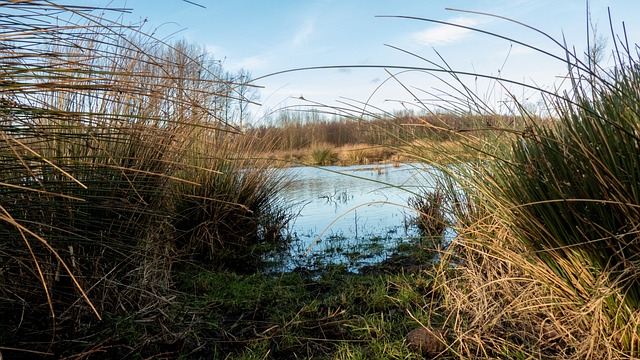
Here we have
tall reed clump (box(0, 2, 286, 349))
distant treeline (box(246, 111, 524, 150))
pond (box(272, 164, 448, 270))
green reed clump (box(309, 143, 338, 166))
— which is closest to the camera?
tall reed clump (box(0, 2, 286, 349))

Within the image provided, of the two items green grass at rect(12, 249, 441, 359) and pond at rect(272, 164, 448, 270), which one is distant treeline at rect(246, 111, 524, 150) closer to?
pond at rect(272, 164, 448, 270)

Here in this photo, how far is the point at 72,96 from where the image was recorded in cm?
258

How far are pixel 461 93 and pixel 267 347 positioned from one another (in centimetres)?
138

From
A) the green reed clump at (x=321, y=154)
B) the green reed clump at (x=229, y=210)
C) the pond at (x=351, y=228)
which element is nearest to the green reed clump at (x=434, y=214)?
the pond at (x=351, y=228)

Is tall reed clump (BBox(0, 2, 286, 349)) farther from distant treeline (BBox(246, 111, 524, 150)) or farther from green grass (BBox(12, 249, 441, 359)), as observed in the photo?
distant treeline (BBox(246, 111, 524, 150))

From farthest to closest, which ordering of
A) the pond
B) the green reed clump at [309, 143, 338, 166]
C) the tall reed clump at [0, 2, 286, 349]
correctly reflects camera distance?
the green reed clump at [309, 143, 338, 166], the pond, the tall reed clump at [0, 2, 286, 349]

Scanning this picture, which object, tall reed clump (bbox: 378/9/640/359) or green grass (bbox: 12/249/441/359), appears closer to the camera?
tall reed clump (bbox: 378/9/640/359)

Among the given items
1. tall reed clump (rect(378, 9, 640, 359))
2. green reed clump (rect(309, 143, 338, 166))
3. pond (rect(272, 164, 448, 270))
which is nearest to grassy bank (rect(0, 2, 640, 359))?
tall reed clump (rect(378, 9, 640, 359))

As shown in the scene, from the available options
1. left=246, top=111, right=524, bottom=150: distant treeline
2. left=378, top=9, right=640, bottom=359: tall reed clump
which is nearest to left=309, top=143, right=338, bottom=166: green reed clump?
left=246, top=111, right=524, bottom=150: distant treeline

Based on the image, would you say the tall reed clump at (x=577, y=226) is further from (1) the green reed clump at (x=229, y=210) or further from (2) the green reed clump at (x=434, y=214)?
(1) the green reed clump at (x=229, y=210)

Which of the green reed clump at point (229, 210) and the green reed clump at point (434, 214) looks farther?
the green reed clump at point (229, 210)

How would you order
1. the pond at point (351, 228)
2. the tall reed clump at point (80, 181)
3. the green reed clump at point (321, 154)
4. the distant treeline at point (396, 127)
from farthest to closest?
the green reed clump at point (321, 154), the pond at point (351, 228), the distant treeline at point (396, 127), the tall reed clump at point (80, 181)

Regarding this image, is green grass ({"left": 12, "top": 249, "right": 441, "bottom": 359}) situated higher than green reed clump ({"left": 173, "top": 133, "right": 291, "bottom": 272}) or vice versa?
green reed clump ({"left": 173, "top": 133, "right": 291, "bottom": 272})

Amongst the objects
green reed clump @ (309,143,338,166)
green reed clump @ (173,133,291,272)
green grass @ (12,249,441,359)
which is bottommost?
green grass @ (12,249,441,359)
